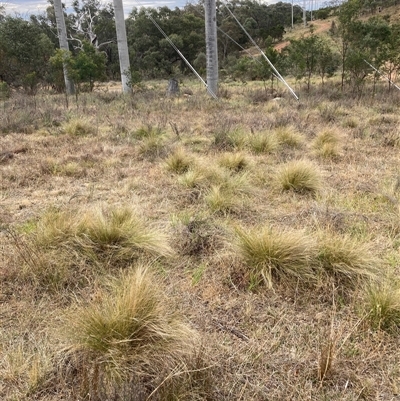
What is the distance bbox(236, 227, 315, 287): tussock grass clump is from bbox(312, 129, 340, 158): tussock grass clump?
3114mm

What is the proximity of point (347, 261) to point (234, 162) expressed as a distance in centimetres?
258

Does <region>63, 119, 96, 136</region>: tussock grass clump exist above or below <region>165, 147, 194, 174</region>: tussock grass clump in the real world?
above

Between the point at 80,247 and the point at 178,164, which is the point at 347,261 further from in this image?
the point at 178,164

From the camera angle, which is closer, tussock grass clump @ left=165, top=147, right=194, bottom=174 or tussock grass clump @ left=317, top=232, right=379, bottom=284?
tussock grass clump @ left=317, top=232, right=379, bottom=284

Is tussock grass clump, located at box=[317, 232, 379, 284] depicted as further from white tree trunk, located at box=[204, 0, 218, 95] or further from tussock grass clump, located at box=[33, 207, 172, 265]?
white tree trunk, located at box=[204, 0, 218, 95]

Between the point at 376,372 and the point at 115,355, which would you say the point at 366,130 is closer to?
the point at 376,372

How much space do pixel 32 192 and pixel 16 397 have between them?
9.67 feet

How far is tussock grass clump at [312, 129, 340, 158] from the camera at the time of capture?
203 inches

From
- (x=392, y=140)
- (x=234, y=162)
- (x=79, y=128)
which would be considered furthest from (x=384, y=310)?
(x=79, y=128)

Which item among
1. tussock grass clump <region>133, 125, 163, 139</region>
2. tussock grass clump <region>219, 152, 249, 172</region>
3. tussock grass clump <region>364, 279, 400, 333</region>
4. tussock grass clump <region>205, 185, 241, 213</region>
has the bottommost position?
tussock grass clump <region>364, 279, 400, 333</region>

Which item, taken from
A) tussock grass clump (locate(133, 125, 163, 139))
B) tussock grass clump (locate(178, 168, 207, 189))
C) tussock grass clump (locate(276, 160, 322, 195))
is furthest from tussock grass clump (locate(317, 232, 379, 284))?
tussock grass clump (locate(133, 125, 163, 139))

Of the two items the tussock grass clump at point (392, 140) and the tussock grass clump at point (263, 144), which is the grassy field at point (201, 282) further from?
the tussock grass clump at point (392, 140)

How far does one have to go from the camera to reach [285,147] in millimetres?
5770

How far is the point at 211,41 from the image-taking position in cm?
1280
